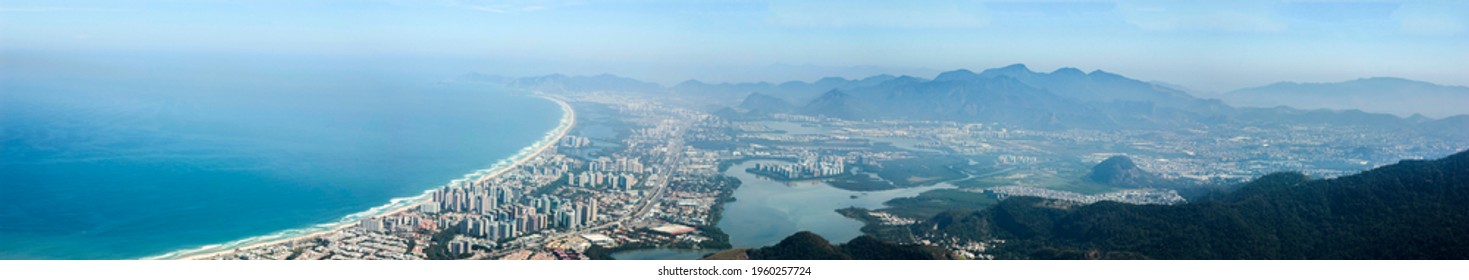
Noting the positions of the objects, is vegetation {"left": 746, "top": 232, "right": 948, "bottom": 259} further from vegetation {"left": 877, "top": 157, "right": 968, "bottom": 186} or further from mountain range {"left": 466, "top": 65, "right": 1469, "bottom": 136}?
Answer: mountain range {"left": 466, "top": 65, "right": 1469, "bottom": 136}

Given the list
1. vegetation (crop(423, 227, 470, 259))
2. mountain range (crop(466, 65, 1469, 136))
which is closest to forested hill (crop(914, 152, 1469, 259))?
vegetation (crop(423, 227, 470, 259))

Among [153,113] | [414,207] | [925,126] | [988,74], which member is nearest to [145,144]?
[153,113]

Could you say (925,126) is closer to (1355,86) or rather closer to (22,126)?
(1355,86)

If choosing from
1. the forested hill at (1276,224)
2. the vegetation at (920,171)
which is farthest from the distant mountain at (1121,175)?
the forested hill at (1276,224)

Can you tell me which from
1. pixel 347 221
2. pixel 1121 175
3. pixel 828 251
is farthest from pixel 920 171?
pixel 347 221

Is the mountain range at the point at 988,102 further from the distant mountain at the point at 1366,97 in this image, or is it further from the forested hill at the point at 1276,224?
the forested hill at the point at 1276,224
